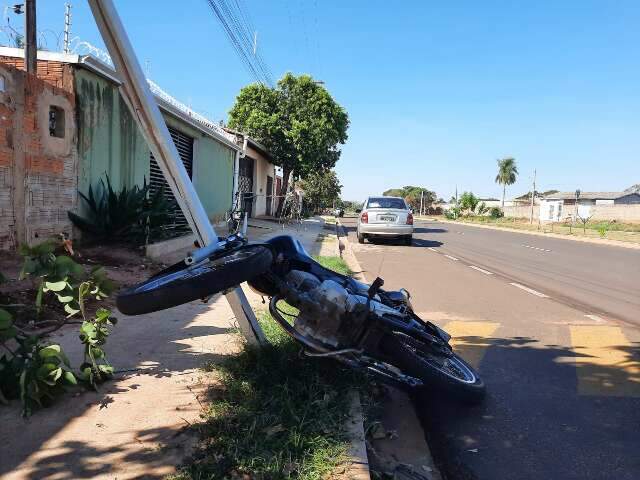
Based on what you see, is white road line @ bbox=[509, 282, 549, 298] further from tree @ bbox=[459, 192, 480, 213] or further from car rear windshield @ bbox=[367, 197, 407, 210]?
tree @ bbox=[459, 192, 480, 213]

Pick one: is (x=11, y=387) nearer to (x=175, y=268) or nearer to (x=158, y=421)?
(x=158, y=421)

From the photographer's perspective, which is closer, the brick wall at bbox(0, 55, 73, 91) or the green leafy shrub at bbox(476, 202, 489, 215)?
the brick wall at bbox(0, 55, 73, 91)

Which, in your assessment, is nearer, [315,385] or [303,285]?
[303,285]

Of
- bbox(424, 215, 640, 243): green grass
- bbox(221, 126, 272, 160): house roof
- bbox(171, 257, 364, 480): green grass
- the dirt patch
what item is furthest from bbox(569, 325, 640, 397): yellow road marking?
bbox(424, 215, 640, 243): green grass

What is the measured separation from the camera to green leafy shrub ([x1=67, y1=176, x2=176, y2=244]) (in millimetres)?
7973

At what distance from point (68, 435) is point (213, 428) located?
0.72 meters

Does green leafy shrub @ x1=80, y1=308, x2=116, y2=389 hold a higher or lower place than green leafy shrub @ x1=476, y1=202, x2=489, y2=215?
lower

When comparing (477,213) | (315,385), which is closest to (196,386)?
(315,385)

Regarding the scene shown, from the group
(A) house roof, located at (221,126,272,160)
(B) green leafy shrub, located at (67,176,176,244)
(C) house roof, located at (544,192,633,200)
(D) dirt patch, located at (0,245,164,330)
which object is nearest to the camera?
(D) dirt patch, located at (0,245,164,330)

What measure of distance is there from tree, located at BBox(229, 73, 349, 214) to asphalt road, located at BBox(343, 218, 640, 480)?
58.2 ft

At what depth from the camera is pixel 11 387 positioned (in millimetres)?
3055

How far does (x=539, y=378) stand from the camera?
14.1ft

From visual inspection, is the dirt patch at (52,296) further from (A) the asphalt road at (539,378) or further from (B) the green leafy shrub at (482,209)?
(B) the green leafy shrub at (482,209)

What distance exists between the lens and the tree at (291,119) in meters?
26.7
